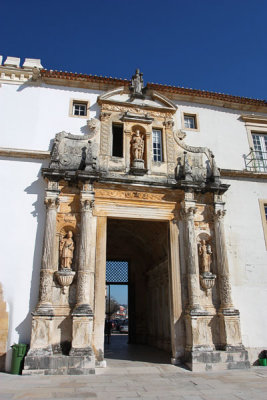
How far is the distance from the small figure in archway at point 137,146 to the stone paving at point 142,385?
6.52m

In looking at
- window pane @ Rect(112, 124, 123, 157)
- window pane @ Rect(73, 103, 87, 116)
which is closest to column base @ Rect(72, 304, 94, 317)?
window pane @ Rect(112, 124, 123, 157)

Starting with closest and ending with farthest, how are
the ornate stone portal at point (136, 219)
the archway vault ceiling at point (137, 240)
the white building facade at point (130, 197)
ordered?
1. the ornate stone portal at point (136, 219)
2. the white building facade at point (130, 197)
3. the archway vault ceiling at point (137, 240)

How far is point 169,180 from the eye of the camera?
11.0 m

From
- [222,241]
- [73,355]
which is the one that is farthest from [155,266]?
[73,355]

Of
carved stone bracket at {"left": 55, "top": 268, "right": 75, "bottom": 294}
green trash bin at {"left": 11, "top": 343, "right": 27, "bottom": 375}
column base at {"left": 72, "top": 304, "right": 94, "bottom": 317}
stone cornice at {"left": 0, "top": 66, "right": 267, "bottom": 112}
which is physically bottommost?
green trash bin at {"left": 11, "top": 343, "right": 27, "bottom": 375}

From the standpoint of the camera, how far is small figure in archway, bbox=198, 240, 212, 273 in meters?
10.3

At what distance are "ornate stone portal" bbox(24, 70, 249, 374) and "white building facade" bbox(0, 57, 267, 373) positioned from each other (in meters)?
0.04

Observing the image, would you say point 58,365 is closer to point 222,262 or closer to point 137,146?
point 222,262

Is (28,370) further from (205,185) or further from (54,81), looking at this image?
(54,81)

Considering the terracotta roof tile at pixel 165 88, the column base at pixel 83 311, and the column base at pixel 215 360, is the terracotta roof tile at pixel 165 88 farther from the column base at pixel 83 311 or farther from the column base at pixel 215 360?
the column base at pixel 215 360

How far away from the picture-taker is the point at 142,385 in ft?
22.9

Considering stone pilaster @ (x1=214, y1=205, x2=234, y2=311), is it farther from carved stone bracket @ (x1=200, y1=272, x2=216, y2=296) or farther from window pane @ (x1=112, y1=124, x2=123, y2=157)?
window pane @ (x1=112, y1=124, x2=123, y2=157)

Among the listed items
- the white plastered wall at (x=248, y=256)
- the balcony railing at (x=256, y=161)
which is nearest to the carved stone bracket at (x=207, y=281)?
the white plastered wall at (x=248, y=256)

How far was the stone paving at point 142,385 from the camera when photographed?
608cm
